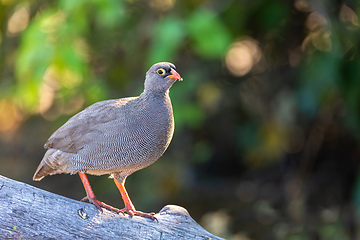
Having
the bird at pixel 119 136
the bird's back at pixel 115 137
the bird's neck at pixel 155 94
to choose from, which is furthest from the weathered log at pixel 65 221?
the bird's neck at pixel 155 94

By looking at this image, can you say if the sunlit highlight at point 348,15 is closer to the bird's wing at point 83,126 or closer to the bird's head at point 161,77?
the bird's head at point 161,77

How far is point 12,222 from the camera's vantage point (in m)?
3.65

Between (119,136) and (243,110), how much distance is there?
185 inches

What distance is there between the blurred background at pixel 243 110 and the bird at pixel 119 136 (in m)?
2.61

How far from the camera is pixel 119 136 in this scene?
4090mm

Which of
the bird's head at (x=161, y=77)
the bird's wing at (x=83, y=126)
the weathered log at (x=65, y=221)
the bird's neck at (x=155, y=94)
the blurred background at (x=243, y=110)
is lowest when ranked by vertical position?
the weathered log at (x=65, y=221)

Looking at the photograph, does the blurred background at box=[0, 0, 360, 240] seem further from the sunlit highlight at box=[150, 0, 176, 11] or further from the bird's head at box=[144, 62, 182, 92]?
the bird's head at box=[144, 62, 182, 92]

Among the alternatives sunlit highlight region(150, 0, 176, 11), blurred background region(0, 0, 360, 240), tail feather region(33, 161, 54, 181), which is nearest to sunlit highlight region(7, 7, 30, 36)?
blurred background region(0, 0, 360, 240)

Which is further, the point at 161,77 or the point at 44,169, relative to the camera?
the point at 44,169

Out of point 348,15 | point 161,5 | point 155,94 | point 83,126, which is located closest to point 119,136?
point 83,126

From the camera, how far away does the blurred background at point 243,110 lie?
7.26 meters

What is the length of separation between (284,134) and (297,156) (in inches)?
32.3

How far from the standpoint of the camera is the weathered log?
12.1 ft

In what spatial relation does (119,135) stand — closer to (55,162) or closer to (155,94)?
(155,94)
